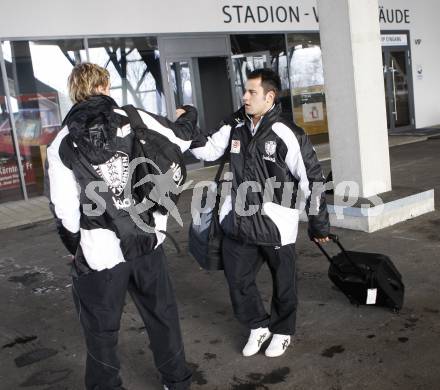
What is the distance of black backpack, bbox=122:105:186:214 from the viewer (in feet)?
8.97

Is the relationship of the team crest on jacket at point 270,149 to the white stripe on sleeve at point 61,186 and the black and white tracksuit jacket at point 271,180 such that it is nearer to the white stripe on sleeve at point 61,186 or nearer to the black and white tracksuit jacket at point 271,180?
the black and white tracksuit jacket at point 271,180

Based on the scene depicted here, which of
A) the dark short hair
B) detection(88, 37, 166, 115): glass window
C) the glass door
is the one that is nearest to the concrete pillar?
the dark short hair

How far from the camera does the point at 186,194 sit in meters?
9.95


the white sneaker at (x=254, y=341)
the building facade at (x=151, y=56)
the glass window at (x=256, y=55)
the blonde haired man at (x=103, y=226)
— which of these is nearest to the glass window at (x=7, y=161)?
the building facade at (x=151, y=56)

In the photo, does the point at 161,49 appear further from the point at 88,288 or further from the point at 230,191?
the point at 88,288

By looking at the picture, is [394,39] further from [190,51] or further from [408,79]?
[190,51]

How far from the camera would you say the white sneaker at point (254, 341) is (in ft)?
11.5

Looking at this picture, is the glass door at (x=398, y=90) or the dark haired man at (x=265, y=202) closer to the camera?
the dark haired man at (x=265, y=202)

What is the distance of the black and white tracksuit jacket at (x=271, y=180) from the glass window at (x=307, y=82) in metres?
11.4

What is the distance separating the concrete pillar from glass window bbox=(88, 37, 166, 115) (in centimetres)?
602

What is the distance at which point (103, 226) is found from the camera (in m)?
2.71

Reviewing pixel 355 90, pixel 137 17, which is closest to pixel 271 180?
pixel 355 90

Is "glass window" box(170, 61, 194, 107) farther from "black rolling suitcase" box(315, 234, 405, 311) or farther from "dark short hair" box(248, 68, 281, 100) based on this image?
"dark short hair" box(248, 68, 281, 100)

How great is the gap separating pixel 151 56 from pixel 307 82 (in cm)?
486
